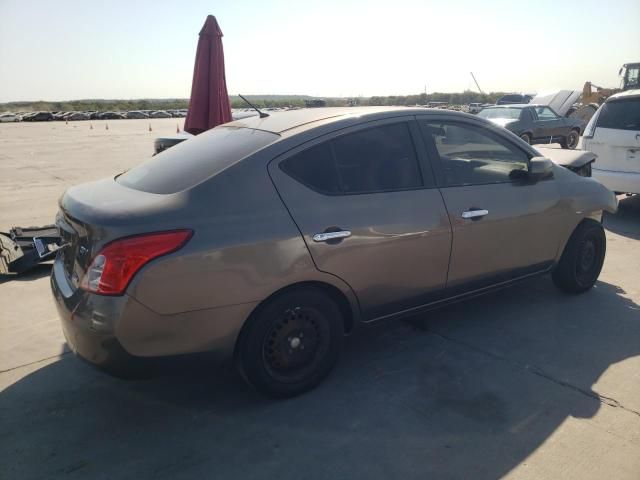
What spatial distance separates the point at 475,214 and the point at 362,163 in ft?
3.07

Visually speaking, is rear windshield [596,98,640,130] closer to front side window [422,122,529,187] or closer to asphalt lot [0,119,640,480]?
asphalt lot [0,119,640,480]

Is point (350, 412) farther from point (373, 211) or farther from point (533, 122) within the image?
point (533, 122)

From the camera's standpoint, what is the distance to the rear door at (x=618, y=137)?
705 centimetres

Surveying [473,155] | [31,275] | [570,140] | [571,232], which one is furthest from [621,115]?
[570,140]

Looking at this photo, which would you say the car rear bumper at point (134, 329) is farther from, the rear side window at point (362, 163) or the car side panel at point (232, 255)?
the rear side window at point (362, 163)

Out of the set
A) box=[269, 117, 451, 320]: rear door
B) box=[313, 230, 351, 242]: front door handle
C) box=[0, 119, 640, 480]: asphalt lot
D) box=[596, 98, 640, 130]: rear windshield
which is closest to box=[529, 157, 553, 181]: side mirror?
box=[269, 117, 451, 320]: rear door

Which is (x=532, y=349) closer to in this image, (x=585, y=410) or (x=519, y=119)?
(x=585, y=410)

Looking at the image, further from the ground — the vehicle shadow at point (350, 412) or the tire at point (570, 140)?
the tire at point (570, 140)

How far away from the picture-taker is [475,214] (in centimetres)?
364

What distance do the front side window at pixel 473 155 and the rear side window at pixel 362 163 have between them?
0.27 m

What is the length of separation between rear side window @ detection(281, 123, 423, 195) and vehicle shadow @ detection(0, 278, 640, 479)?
3.87ft

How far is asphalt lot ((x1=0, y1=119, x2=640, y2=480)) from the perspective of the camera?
8.33 ft

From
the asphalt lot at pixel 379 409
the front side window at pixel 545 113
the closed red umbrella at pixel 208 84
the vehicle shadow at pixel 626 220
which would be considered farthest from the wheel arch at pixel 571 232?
the front side window at pixel 545 113

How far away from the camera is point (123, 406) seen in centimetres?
304
